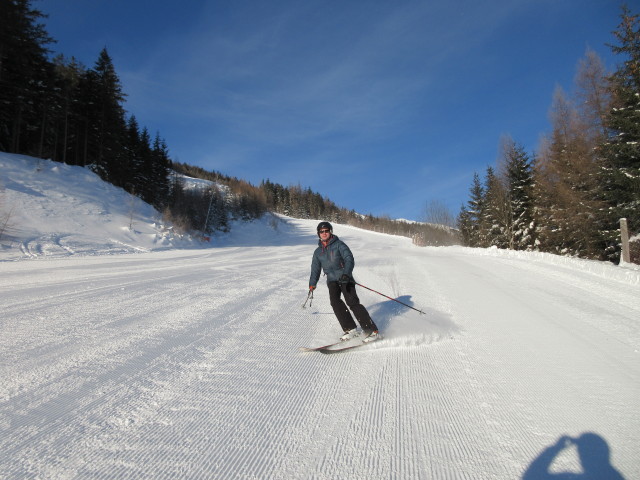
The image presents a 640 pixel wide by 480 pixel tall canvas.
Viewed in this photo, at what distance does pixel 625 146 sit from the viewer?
12664mm

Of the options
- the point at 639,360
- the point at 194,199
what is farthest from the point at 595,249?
the point at 194,199

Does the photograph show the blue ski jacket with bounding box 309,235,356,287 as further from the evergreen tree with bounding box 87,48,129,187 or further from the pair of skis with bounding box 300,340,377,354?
the evergreen tree with bounding box 87,48,129,187

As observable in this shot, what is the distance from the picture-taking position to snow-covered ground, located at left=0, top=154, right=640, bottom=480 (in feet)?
6.40

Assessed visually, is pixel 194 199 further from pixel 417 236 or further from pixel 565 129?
pixel 565 129

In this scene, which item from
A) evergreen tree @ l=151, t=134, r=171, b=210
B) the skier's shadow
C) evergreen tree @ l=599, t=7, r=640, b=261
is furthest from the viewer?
evergreen tree @ l=151, t=134, r=171, b=210

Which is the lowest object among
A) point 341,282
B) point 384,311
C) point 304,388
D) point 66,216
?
point 304,388

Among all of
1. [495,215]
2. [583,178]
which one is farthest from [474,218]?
[583,178]

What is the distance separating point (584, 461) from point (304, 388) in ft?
6.94

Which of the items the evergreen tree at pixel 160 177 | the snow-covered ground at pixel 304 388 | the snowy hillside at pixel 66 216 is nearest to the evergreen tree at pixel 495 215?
the snow-covered ground at pixel 304 388

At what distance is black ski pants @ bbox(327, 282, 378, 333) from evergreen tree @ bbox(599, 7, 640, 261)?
49.3 feet

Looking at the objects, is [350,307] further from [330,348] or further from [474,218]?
[474,218]

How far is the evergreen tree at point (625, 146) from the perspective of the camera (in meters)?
12.7

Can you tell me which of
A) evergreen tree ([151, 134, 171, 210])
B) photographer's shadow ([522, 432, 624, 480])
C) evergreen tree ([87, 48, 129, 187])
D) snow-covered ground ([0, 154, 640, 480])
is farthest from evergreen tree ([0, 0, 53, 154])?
photographer's shadow ([522, 432, 624, 480])

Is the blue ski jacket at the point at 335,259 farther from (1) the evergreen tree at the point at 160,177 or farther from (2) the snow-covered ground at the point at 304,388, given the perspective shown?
(1) the evergreen tree at the point at 160,177
